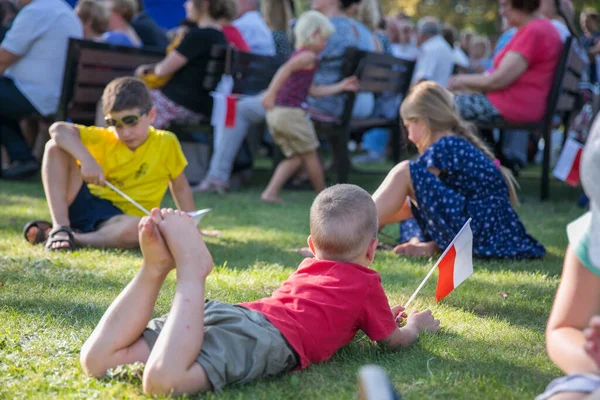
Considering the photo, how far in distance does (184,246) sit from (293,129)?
4.87m

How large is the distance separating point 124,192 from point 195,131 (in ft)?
10.7

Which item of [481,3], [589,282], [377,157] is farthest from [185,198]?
[481,3]

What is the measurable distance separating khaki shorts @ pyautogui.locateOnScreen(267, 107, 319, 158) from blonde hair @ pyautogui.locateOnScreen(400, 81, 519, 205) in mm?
2629

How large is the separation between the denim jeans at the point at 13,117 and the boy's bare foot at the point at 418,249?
15.1 feet

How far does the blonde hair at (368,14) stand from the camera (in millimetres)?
8875

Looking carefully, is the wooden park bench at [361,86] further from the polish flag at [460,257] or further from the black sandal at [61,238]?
the polish flag at [460,257]

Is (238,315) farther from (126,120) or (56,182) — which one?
(56,182)

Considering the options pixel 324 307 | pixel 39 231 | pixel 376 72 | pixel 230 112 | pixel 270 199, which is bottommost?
pixel 270 199

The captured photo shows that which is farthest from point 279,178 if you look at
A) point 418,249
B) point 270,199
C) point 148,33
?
point 148,33

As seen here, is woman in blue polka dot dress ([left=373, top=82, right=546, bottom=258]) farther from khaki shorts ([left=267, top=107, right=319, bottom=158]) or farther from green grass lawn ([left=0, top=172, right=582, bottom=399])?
khaki shorts ([left=267, top=107, right=319, bottom=158])

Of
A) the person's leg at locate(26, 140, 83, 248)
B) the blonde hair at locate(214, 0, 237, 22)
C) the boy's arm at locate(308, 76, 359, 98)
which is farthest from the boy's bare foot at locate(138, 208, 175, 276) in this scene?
the blonde hair at locate(214, 0, 237, 22)

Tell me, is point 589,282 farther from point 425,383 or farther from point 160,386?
point 160,386

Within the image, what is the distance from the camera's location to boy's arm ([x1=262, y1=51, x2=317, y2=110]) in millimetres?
7121

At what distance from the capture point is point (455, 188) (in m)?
4.66
